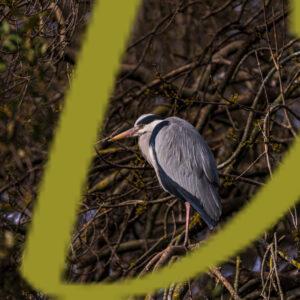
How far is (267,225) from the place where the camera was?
3645 mm

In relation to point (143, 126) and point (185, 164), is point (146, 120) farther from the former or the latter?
point (185, 164)

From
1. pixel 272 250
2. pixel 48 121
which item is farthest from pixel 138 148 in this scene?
pixel 272 250

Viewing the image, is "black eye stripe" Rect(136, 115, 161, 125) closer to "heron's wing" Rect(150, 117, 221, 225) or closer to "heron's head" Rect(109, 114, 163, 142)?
"heron's head" Rect(109, 114, 163, 142)

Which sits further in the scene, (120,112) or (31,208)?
(120,112)

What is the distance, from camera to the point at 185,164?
4.62 metres

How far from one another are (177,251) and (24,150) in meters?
1.73

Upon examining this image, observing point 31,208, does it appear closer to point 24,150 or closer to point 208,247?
point 24,150
